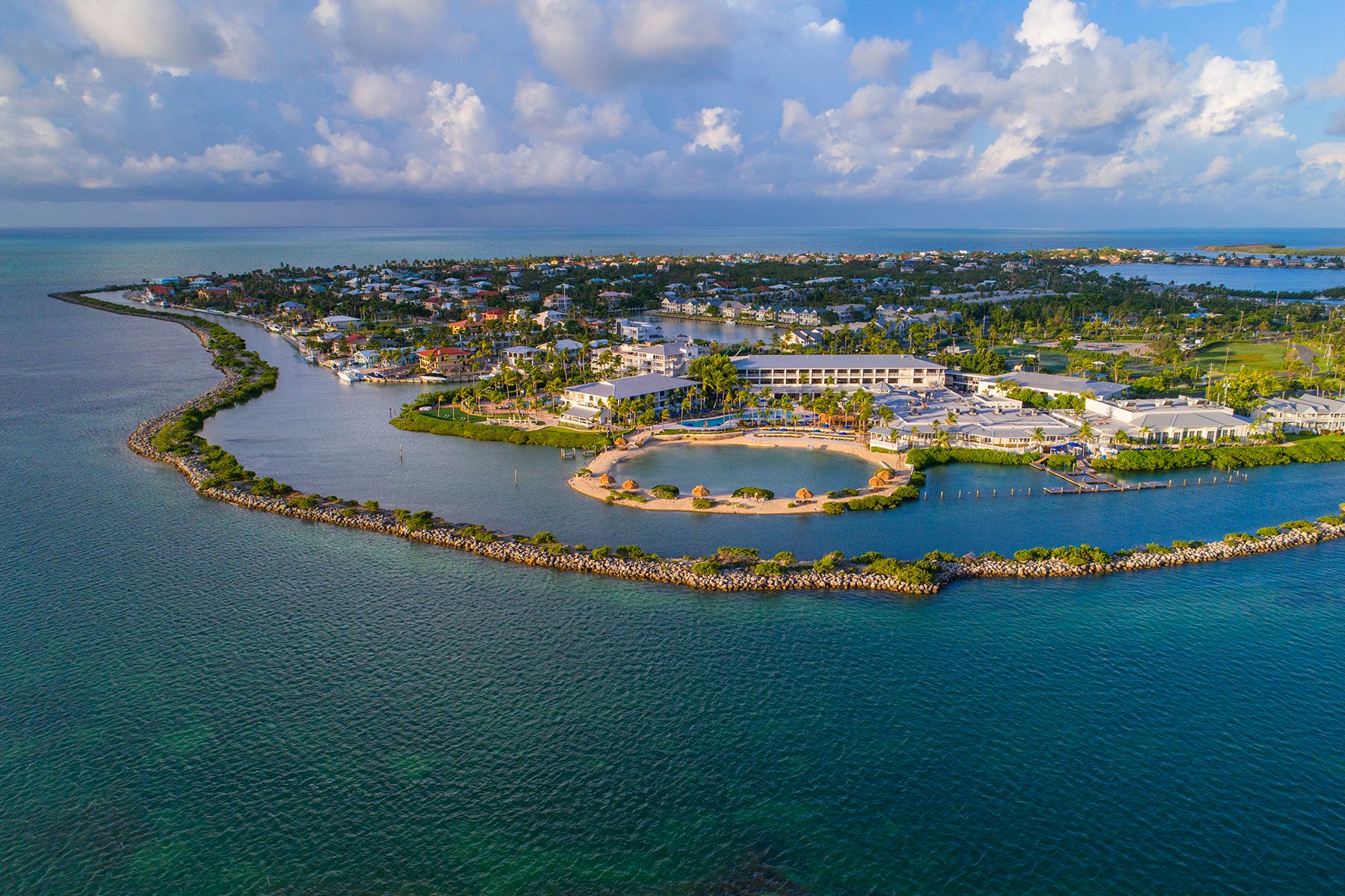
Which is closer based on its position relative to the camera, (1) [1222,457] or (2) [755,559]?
(2) [755,559]

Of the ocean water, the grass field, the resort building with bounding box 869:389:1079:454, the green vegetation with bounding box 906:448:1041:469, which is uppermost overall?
the grass field

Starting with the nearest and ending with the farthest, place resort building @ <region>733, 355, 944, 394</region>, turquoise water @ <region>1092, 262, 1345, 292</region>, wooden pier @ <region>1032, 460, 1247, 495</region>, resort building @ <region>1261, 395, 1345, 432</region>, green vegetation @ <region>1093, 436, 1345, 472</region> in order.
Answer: wooden pier @ <region>1032, 460, 1247, 495</region>
green vegetation @ <region>1093, 436, 1345, 472</region>
resort building @ <region>1261, 395, 1345, 432</region>
resort building @ <region>733, 355, 944, 394</region>
turquoise water @ <region>1092, 262, 1345, 292</region>

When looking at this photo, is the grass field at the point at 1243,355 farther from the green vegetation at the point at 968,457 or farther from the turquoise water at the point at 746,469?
the turquoise water at the point at 746,469

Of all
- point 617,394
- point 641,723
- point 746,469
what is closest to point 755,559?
point 641,723

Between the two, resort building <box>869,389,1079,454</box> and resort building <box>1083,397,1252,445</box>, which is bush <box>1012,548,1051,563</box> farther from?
resort building <box>1083,397,1252,445</box>

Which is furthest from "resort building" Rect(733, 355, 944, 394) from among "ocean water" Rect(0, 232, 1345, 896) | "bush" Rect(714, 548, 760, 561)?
"bush" Rect(714, 548, 760, 561)

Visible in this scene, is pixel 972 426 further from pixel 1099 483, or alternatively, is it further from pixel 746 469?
pixel 746 469
